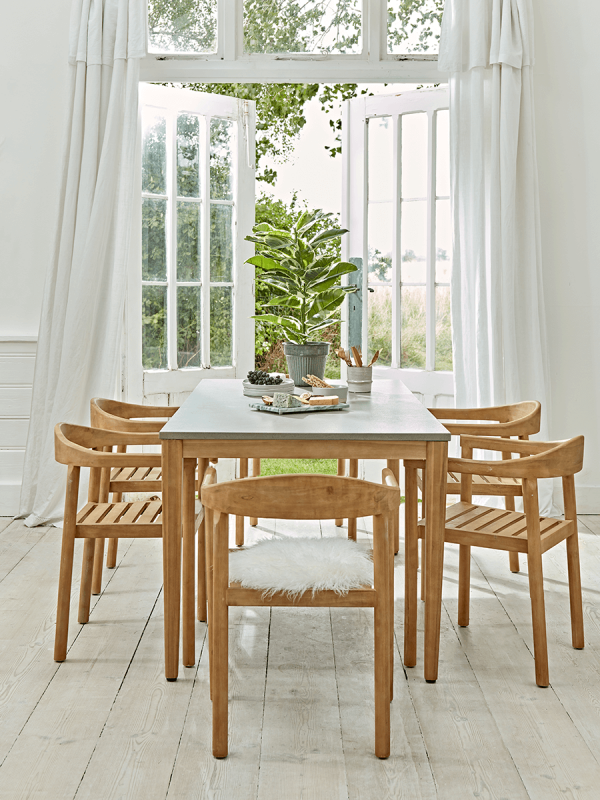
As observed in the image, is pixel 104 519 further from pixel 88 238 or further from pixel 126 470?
pixel 88 238

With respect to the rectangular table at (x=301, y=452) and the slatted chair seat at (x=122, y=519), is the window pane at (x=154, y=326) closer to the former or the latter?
the slatted chair seat at (x=122, y=519)

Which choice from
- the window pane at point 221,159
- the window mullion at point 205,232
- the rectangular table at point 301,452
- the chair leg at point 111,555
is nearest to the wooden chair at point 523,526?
the rectangular table at point 301,452

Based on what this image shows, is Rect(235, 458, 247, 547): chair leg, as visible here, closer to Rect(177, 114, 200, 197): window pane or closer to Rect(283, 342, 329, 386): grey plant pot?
Rect(283, 342, 329, 386): grey plant pot

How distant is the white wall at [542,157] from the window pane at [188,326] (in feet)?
2.59

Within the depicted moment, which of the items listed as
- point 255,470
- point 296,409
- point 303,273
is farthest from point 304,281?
point 255,470

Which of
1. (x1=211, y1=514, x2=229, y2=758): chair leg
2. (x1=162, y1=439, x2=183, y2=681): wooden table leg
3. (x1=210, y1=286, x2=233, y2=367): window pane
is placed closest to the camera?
(x1=211, y1=514, x2=229, y2=758): chair leg

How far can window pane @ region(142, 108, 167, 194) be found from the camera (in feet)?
14.8

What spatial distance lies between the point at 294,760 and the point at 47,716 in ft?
2.42

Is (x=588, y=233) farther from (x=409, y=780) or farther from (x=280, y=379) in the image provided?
(x=409, y=780)

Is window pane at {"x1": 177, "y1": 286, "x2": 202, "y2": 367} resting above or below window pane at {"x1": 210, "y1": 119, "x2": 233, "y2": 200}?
below

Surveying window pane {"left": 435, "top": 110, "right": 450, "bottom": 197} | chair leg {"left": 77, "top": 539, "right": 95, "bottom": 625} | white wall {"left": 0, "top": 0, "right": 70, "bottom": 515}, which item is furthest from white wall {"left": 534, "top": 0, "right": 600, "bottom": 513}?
chair leg {"left": 77, "top": 539, "right": 95, "bottom": 625}

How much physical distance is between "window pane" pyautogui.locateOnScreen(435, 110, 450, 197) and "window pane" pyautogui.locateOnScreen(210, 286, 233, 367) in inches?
54.1

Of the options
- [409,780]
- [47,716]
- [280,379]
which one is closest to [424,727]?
[409,780]

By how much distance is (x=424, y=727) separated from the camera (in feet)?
7.30
